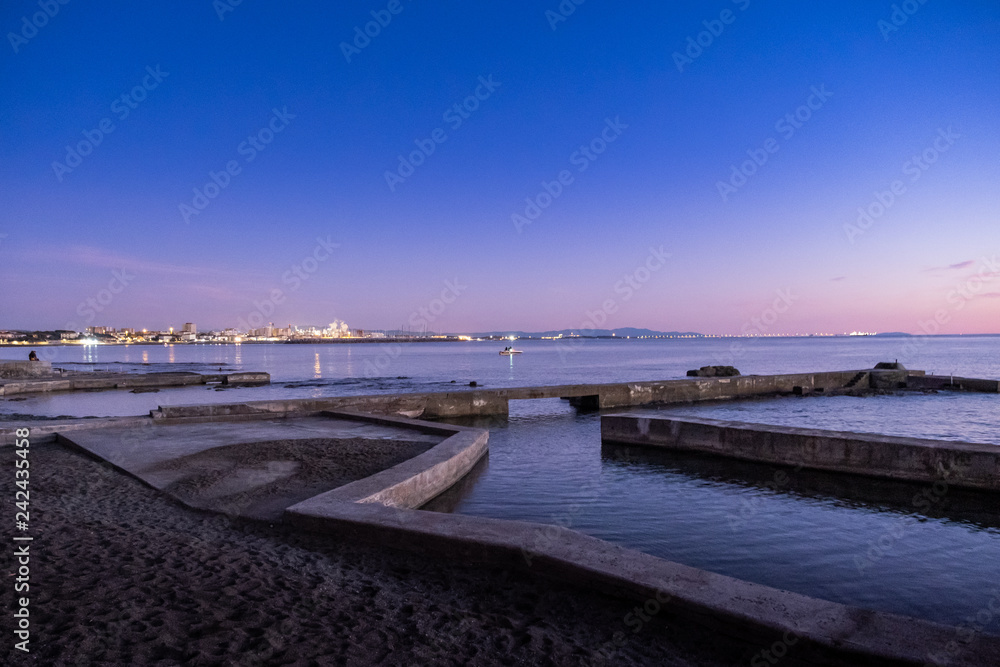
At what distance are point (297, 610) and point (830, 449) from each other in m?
9.66

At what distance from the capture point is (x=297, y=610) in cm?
381

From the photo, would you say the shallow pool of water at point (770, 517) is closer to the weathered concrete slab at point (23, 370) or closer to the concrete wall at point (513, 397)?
the concrete wall at point (513, 397)

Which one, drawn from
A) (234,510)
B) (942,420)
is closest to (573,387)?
(942,420)

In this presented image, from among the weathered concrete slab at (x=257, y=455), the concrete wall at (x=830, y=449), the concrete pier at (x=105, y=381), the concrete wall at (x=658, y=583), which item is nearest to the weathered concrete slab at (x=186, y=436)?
the weathered concrete slab at (x=257, y=455)

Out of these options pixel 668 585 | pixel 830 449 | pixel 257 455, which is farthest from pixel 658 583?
pixel 830 449

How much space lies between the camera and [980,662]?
3.02 meters

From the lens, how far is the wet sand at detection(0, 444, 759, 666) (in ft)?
10.8

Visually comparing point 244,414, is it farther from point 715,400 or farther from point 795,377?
point 795,377

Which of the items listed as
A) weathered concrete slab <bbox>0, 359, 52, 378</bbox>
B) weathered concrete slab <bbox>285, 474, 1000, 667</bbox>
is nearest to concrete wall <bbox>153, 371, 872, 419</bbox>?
weathered concrete slab <bbox>285, 474, 1000, 667</bbox>

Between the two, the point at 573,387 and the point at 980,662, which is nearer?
the point at 980,662

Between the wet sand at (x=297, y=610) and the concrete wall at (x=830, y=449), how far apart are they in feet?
26.1

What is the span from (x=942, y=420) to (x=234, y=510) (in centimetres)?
2247

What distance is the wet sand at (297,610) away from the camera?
3288mm

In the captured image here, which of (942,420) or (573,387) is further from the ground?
(573,387)
